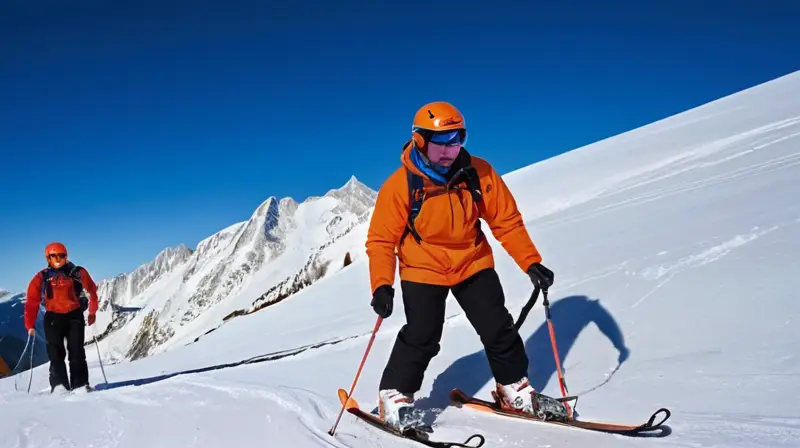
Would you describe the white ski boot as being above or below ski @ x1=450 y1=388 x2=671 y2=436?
above

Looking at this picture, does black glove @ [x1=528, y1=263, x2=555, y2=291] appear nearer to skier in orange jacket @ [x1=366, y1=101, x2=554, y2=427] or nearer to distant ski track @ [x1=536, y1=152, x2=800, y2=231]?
skier in orange jacket @ [x1=366, y1=101, x2=554, y2=427]

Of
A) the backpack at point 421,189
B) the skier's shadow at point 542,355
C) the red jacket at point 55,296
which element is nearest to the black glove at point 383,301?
the backpack at point 421,189

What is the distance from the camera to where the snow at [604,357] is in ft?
12.0

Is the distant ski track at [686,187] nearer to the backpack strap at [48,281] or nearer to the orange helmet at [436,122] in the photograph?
the orange helmet at [436,122]

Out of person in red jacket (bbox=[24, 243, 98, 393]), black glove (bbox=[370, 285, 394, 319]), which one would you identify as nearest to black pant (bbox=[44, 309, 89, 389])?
person in red jacket (bbox=[24, 243, 98, 393])

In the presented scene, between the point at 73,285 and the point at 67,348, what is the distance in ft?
3.00

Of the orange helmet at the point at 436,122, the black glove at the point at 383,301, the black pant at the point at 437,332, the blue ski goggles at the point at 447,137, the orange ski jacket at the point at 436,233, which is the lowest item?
the black pant at the point at 437,332

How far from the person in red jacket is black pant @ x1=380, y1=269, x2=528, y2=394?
579 cm

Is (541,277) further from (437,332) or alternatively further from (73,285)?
(73,285)

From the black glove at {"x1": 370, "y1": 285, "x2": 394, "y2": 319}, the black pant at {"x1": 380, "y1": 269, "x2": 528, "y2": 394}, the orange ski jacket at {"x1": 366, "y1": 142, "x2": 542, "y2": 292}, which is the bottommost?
the black pant at {"x1": 380, "y1": 269, "x2": 528, "y2": 394}

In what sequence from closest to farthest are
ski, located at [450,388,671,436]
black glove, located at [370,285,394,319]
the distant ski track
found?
ski, located at [450,388,671,436] → black glove, located at [370,285,394,319] → the distant ski track

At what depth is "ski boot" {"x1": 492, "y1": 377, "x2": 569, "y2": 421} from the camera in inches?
147

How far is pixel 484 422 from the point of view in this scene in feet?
13.1

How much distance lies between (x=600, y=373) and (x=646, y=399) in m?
0.64
